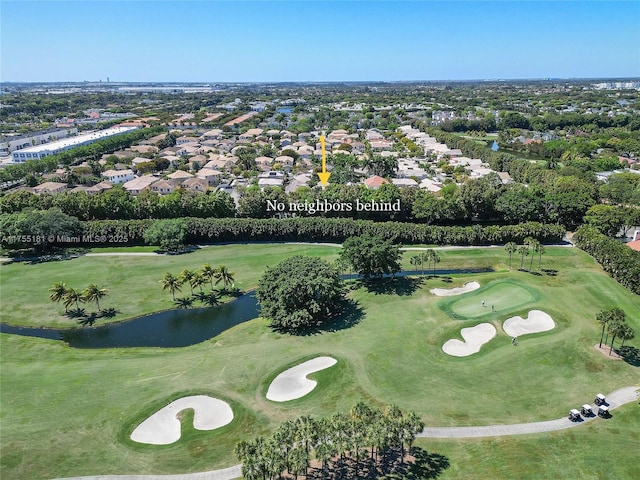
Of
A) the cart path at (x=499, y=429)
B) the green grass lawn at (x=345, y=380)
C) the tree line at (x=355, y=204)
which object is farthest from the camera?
the tree line at (x=355, y=204)

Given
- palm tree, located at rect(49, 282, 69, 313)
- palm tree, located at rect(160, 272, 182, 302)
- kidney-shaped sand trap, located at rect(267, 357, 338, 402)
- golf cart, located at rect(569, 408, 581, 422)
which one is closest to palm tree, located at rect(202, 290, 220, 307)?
palm tree, located at rect(160, 272, 182, 302)

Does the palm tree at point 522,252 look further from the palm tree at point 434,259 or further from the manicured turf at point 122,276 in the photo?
the manicured turf at point 122,276

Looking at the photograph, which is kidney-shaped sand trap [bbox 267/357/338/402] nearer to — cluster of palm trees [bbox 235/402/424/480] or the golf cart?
cluster of palm trees [bbox 235/402/424/480]

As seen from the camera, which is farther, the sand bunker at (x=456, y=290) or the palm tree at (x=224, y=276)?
the palm tree at (x=224, y=276)

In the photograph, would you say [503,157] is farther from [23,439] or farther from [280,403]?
[23,439]

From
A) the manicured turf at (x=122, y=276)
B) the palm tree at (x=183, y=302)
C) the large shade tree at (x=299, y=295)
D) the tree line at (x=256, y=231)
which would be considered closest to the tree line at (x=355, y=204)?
the tree line at (x=256, y=231)

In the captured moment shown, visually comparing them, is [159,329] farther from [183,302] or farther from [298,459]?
[298,459]
